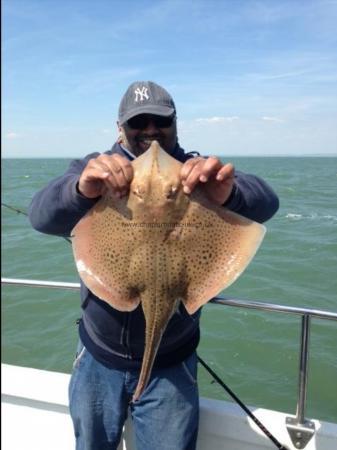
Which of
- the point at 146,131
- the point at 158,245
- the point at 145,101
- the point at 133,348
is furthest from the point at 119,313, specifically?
the point at 145,101

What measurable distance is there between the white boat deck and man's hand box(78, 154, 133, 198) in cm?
177

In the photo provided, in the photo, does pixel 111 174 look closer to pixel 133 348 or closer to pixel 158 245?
pixel 158 245

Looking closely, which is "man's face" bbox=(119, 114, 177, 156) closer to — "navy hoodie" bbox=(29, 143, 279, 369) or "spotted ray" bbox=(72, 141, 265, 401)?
"navy hoodie" bbox=(29, 143, 279, 369)

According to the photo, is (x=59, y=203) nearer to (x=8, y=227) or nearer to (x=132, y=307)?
(x=132, y=307)

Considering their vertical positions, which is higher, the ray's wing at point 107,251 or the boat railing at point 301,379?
the ray's wing at point 107,251

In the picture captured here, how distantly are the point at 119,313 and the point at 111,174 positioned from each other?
33.3 inches

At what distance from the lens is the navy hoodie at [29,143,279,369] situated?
7.41 feet

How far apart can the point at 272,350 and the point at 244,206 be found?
21.7 ft

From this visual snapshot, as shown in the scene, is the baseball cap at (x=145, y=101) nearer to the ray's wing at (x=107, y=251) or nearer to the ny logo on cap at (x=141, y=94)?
the ny logo on cap at (x=141, y=94)

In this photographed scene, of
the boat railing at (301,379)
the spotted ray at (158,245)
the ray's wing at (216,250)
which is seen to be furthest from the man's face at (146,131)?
the boat railing at (301,379)

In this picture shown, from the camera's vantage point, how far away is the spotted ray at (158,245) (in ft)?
6.33

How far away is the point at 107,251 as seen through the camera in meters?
2.04

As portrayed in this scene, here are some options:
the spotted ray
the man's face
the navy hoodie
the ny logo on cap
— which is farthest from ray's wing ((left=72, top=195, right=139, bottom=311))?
the ny logo on cap

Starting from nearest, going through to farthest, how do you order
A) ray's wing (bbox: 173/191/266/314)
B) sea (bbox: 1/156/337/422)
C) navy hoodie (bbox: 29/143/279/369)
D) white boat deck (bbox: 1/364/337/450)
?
1. ray's wing (bbox: 173/191/266/314)
2. navy hoodie (bbox: 29/143/279/369)
3. white boat deck (bbox: 1/364/337/450)
4. sea (bbox: 1/156/337/422)
